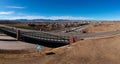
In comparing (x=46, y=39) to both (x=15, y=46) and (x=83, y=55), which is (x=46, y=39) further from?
(x=83, y=55)

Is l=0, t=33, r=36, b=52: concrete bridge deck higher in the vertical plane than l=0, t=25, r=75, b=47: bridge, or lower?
lower

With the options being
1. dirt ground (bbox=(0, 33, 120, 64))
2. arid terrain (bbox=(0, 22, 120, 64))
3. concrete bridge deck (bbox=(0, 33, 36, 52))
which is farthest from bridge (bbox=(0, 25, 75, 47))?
dirt ground (bbox=(0, 33, 120, 64))

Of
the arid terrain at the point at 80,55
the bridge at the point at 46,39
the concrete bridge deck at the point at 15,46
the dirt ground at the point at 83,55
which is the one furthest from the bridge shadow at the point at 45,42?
the dirt ground at the point at 83,55

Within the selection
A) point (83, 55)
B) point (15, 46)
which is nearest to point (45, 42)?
point (15, 46)

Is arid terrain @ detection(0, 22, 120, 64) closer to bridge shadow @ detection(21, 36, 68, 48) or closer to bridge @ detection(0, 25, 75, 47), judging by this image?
bridge @ detection(0, 25, 75, 47)

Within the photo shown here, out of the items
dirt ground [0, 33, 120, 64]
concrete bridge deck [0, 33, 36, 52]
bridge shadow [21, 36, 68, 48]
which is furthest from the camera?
bridge shadow [21, 36, 68, 48]

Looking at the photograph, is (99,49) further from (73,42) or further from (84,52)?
(73,42)

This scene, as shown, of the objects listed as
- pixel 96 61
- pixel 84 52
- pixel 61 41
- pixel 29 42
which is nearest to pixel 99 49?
pixel 84 52

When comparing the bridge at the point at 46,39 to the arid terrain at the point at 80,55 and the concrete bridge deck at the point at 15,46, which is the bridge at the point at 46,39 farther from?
the arid terrain at the point at 80,55

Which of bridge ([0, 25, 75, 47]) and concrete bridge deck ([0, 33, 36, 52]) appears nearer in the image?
concrete bridge deck ([0, 33, 36, 52])
